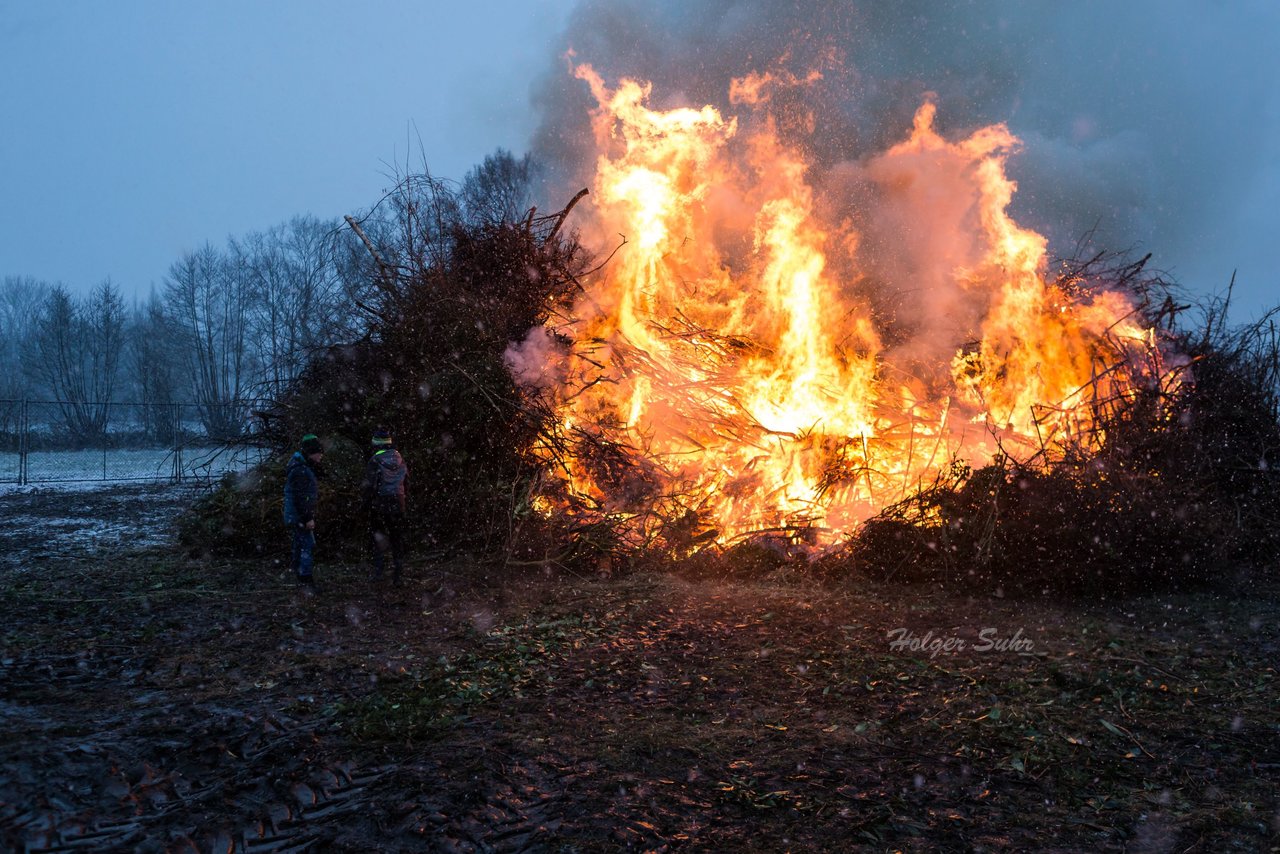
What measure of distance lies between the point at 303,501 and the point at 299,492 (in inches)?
4.3

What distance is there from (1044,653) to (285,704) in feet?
18.2

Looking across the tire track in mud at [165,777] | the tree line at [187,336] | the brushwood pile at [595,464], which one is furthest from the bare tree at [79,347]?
the tire track in mud at [165,777]

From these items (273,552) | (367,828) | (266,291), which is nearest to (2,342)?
(266,291)

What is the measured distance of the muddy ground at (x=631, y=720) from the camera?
356 centimetres

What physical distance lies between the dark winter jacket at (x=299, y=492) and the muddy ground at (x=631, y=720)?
0.82 meters

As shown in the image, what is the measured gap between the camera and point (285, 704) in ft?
16.4

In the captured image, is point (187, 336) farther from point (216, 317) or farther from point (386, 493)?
point (386, 493)

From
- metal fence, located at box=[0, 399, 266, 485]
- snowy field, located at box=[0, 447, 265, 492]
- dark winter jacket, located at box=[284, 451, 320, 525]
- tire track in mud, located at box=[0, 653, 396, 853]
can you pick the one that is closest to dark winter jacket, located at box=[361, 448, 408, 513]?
dark winter jacket, located at box=[284, 451, 320, 525]

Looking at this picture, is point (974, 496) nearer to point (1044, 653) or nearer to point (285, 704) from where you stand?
point (1044, 653)

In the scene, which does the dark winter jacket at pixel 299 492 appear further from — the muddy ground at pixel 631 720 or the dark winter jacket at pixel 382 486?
the muddy ground at pixel 631 720

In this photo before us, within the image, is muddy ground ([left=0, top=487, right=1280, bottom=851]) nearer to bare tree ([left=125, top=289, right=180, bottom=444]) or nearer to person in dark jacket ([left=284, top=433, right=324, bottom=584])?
person in dark jacket ([left=284, top=433, right=324, bottom=584])

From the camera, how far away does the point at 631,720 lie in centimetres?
491

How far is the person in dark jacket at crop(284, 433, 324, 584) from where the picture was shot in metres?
8.36

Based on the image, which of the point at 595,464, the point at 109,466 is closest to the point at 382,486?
the point at 595,464
